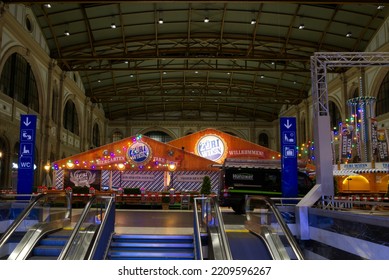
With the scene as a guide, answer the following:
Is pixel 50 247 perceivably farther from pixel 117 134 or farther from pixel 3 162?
pixel 117 134

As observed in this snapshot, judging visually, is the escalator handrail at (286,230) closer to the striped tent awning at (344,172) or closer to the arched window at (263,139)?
the striped tent awning at (344,172)

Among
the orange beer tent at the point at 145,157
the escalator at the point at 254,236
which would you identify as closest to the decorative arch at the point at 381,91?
the orange beer tent at the point at 145,157

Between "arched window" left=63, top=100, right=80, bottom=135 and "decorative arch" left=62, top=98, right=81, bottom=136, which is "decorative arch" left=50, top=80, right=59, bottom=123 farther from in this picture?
"arched window" left=63, top=100, right=80, bottom=135

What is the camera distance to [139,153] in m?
19.4

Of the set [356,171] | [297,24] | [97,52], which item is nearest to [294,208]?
[356,171]

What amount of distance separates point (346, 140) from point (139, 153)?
10218 millimetres

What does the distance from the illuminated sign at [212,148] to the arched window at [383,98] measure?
9423 mm

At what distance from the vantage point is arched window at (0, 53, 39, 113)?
19.2 metres

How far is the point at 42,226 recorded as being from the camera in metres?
7.11

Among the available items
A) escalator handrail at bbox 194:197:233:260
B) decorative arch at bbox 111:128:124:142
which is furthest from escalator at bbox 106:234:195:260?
decorative arch at bbox 111:128:124:142

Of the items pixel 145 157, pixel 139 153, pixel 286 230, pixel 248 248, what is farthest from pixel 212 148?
pixel 286 230

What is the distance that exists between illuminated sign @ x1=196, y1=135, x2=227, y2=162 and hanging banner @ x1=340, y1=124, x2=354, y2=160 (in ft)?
19.4

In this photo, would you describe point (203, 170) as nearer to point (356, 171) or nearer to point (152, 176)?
point (152, 176)

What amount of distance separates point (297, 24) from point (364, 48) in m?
4.36
